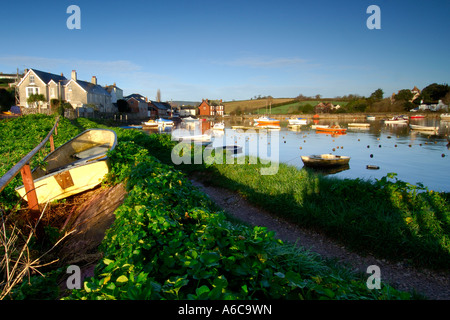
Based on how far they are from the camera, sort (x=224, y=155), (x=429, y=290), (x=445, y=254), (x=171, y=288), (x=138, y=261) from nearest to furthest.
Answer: (x=171, y=288), (x=138, y=261), (x=429, y=290), (x=445, y=254), (x=224, y=155)

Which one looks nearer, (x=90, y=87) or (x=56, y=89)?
(x=56, y=89)

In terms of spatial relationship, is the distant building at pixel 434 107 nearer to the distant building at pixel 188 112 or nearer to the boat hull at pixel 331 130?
the boat hull at pixel 331 130

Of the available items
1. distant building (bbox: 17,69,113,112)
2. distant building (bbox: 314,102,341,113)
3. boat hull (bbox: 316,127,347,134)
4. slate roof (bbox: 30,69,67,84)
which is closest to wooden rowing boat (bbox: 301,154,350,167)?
boat hull (bbox: 316,127,347,134)

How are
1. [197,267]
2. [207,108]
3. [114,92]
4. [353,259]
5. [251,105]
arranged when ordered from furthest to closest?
[251,105] → [207,108] → [114,92] → [353,259] → [197,267]

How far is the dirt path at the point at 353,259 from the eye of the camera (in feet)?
17.0

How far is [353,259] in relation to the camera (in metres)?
6.14

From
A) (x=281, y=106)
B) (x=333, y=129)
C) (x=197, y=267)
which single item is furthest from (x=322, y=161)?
(x=281, y=106)

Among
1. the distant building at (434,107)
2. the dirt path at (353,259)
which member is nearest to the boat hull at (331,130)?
the dirt path at (353,259)

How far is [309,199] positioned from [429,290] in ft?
12.6

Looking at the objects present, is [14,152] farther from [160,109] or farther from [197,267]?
[160,109]

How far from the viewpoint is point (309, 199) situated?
337 inches
